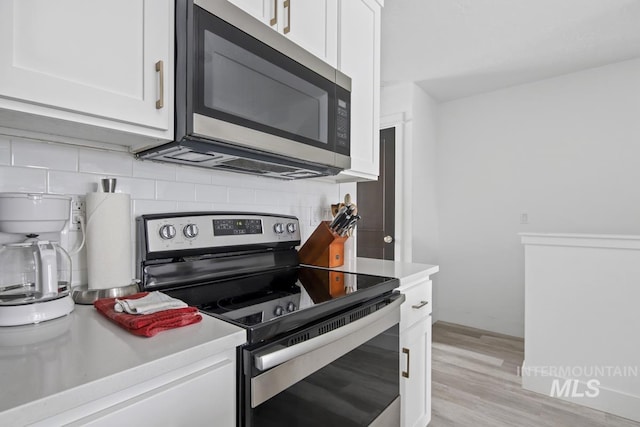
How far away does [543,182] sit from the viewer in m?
3.20

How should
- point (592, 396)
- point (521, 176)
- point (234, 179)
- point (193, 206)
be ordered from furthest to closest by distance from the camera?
1. point (521, 176)
2. point (592, 396)
3. point (234, 179)
4. point (193, 206)

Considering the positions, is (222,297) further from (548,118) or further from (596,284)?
(548,118)

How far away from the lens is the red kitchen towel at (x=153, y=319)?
2.23 feet

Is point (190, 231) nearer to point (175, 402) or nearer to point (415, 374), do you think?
point (175, 402)

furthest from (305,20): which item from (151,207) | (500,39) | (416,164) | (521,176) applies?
(521,176)

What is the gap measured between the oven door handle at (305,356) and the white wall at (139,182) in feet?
2.25

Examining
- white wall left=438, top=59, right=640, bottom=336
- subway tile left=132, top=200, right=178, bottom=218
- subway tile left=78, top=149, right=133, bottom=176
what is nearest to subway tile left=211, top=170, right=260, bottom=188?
subway tile left=132, top=200, right=178, bottom=218

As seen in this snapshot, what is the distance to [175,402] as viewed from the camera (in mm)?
620

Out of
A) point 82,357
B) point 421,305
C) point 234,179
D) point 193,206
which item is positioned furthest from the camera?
point 421,305

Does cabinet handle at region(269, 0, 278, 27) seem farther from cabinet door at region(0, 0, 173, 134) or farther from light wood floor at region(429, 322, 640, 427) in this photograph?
light wood floor at region(429, 322, 640, 427)

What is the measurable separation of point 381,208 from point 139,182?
9.05 feet

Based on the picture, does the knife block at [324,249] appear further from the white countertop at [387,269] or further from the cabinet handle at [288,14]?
the cabinet handle at [288,14]

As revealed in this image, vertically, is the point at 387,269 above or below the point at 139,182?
below

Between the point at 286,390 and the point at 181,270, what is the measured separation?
58 cm
